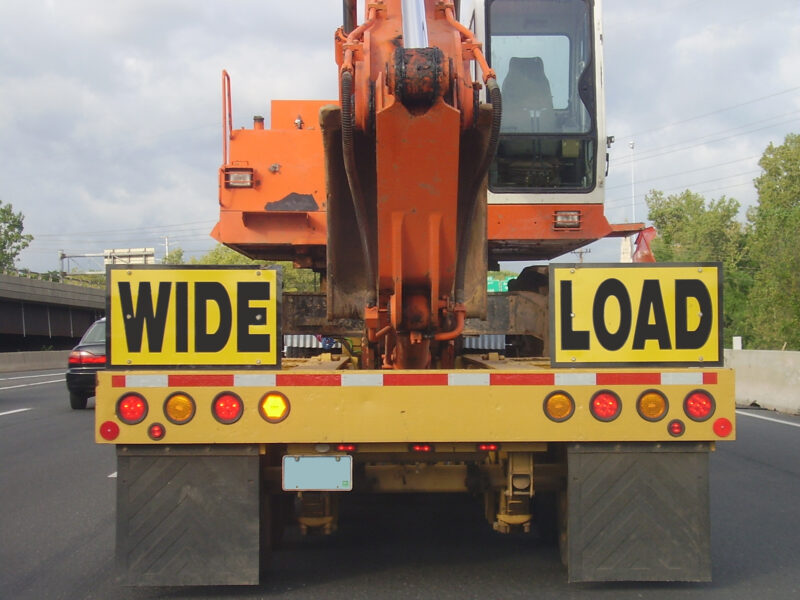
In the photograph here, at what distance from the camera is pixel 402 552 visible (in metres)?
5.57

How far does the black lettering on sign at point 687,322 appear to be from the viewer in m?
4.45

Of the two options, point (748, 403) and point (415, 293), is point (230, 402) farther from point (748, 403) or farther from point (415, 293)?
point (748, 403)

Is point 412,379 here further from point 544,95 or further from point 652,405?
point 544,95

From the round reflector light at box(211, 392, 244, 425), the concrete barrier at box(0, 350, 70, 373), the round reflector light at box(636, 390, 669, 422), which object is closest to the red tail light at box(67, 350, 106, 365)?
the round reflector light at box(211, 392, 244, 425)

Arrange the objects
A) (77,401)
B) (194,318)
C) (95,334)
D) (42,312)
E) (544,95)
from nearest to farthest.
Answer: (194,318) < (544,95) < (77,401) < (95,334) < (42,312)

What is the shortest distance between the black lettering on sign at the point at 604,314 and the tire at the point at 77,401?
43.5ft

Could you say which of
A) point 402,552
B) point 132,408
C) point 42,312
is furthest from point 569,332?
point 42,312

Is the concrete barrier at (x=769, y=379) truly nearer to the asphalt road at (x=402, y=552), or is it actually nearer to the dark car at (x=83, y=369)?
the asphalt road at (x=402, y=552)

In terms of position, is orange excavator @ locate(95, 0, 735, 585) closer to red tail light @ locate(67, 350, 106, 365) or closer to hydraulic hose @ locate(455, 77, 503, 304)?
hydraulic hose @ locate(455, 77, 503, 304)

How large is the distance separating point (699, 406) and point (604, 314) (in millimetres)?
643

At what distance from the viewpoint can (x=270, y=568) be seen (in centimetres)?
514

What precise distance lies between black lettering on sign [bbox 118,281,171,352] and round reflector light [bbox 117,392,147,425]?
0.24 m

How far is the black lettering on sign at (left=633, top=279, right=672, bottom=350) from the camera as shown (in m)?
4.45

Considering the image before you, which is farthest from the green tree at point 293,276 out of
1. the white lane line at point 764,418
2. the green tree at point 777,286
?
the green tree at point 777,286
